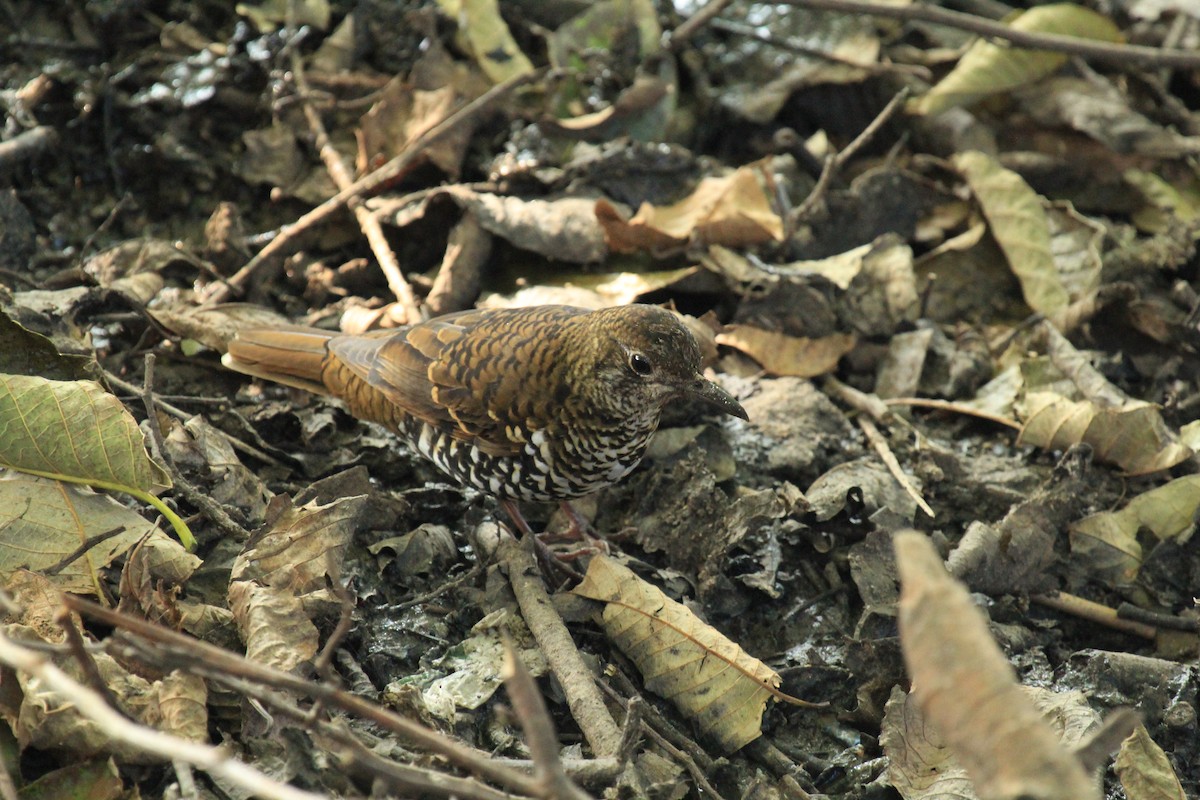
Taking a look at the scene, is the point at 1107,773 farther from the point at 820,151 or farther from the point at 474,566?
the point at 820,151

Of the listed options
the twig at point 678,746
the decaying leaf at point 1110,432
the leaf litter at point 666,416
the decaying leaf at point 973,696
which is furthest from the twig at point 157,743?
the decaying leaf at point 1110,432

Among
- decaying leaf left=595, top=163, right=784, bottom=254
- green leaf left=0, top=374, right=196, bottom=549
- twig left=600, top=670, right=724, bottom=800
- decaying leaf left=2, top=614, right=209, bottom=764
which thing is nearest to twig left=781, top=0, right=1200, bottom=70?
decaying leaf left=595, top=163, right=784, bottom=254

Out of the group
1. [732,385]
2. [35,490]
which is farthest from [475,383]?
[35,490]

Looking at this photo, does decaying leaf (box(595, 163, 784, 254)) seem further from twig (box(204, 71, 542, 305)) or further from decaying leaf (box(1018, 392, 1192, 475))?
decaying leaf (box(1018, 392, 1192, 475))

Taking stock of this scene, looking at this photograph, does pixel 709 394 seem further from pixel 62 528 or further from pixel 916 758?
pixel 62 528

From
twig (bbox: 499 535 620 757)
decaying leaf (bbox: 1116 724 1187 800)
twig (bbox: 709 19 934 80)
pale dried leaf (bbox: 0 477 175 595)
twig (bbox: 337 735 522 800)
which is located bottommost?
decaying leaf (bbox: 1116 724 1187 800)
